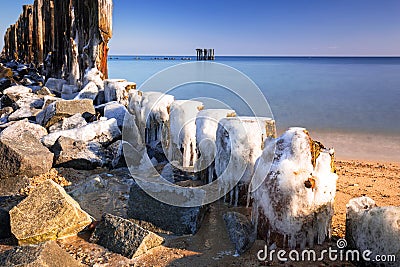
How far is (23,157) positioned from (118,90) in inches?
130

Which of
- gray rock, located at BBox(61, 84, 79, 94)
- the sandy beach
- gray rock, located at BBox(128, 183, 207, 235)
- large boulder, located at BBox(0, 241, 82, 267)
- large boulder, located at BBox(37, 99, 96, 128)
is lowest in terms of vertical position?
the sandy beach

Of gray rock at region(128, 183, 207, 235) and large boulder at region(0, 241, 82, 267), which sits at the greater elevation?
large boulder at region(0, 241, 82, 267)

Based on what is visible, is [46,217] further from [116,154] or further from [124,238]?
[116,154]

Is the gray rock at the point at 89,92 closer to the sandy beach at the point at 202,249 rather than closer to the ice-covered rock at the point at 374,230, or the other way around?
the sandy beach at the point at 202,249

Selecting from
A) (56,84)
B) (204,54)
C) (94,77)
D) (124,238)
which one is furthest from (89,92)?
(204,54)

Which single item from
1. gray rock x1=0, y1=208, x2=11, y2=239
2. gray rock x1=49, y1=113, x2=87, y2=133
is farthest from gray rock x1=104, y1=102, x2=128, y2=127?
gray rock x1=0, y1=208, x2=11, y2=239

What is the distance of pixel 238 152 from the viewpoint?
162 inches

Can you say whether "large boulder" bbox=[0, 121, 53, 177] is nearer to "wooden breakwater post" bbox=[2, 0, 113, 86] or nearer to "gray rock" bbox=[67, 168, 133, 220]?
"gray rock" bbox=[67, 168, 133, 220]

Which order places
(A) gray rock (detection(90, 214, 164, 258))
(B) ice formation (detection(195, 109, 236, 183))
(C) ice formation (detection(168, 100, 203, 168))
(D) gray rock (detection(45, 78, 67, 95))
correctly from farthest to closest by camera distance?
(D) gray rock (detection(45, 78, 67, 95))
(C) ice formation (detection(168, 100, 203, 168))
(B) ice formation (detection(195, 109, 236, 183))
(A) gray rock (detection(90, 214, 164, 258))

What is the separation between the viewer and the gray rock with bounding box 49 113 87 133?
21.7ft

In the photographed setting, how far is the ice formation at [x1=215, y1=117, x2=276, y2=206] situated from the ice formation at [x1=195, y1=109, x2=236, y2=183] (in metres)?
0.31

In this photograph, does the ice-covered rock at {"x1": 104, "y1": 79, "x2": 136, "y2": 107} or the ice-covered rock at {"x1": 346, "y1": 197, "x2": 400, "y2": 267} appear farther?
the ice-covered rock at {"x1": 104, "y1": 79, "x2": 136, "y2": 107}

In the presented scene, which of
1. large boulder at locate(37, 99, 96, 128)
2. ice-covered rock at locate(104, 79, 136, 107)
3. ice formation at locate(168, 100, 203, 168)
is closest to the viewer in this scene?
ice formation at locate(168, 100, 203, 168)

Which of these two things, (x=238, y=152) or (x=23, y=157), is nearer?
(x=238, y=152)
